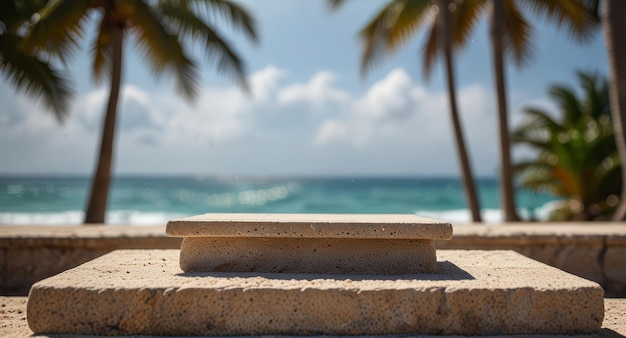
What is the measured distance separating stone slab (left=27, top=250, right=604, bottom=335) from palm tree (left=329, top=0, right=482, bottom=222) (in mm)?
6129

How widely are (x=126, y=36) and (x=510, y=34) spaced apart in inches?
294

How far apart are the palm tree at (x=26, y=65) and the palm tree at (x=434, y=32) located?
5294 mm

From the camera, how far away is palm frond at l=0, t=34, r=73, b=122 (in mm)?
7793

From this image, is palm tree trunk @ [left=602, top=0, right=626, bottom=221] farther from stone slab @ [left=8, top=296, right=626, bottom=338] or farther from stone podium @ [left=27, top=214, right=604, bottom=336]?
stone podium @ [left=27, top=214, right=604, bottom=336]

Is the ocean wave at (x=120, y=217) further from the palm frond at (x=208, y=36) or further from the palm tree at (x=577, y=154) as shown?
the palm frond at (x=208, y=36)

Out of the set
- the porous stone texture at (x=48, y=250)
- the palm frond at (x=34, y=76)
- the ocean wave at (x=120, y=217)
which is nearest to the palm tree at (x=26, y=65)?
the palm frond at (x=34, y=76)

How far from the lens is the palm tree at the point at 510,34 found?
816 cm

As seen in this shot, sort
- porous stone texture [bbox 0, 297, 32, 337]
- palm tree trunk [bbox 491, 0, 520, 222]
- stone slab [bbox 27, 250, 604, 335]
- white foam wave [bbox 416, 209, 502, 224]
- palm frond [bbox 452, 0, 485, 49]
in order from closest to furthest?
stone slab [bbox 27, 250, 604, 335] < porous stone texture [bbox 0, 297, 32, 337] < palm tree trunk [bbox 491, 0, 520, 222] < palm frond [bbox 452, 0, 485, 49] < white foam wave [bbox 416, 209, 502, 224]

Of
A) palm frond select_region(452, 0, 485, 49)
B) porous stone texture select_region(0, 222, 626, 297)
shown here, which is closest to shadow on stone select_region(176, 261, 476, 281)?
porous stone texture select_region(0, 222, 626, 297)

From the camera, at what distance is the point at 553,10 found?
8.87m

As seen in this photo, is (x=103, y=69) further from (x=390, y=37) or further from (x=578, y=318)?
(x=578, y=318)

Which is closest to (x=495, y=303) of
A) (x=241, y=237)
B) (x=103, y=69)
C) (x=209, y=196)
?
(x=241, y=237)

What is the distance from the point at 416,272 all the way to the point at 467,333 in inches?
19.1

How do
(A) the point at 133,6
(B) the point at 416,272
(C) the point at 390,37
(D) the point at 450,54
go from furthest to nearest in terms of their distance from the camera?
(C) the point at 390,37
(D) the point at 450,54
(A) the point at 133,6
(B) the point at 416,272
